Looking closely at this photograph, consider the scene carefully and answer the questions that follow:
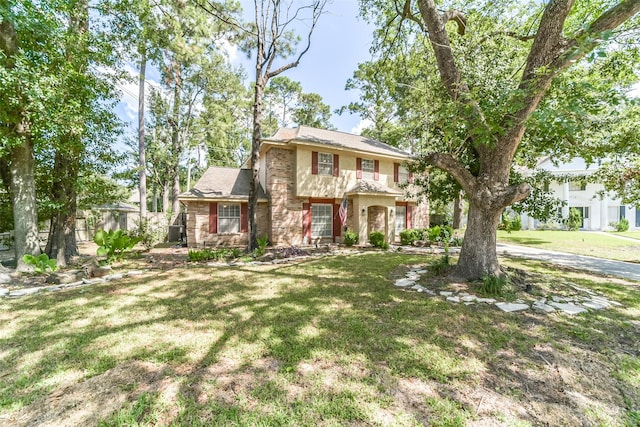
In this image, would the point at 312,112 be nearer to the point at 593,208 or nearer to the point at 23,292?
the point at 23,292

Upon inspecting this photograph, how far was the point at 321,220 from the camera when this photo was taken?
14.3 meters

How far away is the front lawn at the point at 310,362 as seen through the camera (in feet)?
7.47

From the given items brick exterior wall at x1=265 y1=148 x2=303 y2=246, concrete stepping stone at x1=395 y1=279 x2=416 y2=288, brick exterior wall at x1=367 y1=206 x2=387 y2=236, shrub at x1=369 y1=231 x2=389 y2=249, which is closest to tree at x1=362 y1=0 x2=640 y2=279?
concrete stepping stone at x1=395 y1=279 x2=416 y2=288

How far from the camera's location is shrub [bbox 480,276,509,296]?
5176 millimetres

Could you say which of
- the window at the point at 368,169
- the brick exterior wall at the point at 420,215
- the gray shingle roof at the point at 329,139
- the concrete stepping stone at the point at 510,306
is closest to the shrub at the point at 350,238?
the window at the point at 368,169

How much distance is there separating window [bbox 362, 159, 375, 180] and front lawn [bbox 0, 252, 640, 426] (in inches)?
407

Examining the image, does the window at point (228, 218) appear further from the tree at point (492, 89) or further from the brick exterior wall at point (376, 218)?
the tree at point (492, 89)

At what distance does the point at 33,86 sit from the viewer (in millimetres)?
5914

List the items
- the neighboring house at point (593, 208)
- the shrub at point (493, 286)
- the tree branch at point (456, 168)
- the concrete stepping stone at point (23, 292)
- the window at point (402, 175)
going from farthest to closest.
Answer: the neighboring house at point (593, 208) → the window at point (402, 175) → the tree branch at point (456, 168) → the concrete stepping stone at point (23, 292) → the shrub at point (493, 286)

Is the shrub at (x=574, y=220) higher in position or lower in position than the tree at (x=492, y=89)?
lower

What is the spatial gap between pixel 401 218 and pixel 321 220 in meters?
5.63

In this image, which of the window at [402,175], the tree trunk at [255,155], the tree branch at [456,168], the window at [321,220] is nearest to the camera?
the tree branch at [456,168]

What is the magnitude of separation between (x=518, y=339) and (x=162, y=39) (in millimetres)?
15463

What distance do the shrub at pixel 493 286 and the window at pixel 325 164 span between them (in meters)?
9.57
